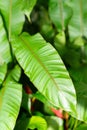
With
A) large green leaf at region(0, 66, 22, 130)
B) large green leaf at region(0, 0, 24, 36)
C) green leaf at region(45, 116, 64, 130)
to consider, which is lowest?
green leaf at region(45, 116, 64, 130)

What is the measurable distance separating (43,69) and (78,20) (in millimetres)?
433

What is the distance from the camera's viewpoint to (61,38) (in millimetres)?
1513

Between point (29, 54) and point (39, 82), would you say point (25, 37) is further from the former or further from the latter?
point (39, 82)

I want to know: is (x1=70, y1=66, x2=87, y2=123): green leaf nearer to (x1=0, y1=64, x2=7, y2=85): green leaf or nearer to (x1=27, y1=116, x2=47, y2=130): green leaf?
(x1=27, y1=116, x2=47, y2=130): green leaf

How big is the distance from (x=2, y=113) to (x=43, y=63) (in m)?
0.21

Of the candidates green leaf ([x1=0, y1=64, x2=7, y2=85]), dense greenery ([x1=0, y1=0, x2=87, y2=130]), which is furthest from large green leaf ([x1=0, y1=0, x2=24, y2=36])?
green leaf ([x1=0, y1=64, x2=7, y2=85])

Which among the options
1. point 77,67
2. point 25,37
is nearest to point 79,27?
point 77,67

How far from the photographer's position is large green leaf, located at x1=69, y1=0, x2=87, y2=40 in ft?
4.84

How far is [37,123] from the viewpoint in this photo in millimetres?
1277

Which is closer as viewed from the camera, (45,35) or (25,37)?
(25,37)

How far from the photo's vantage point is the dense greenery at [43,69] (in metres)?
1.10

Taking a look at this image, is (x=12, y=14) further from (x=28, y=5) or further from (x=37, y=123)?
(x=37, y=123)

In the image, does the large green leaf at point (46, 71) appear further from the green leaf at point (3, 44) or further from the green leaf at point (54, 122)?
the green leaf at point (54, 122)

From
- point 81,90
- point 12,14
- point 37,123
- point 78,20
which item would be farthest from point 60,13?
point 37,123
